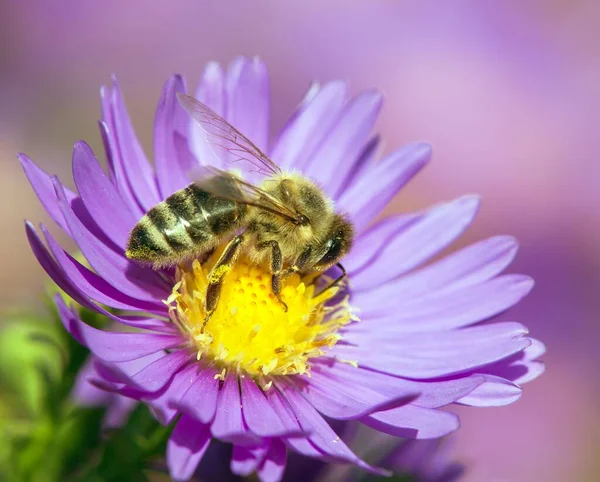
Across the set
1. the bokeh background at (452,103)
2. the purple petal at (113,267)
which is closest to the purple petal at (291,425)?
the purple petal at (113,267)

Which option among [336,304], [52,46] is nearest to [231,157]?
[336,304]

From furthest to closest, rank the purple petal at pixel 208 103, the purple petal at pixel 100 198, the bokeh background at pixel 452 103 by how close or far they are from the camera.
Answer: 1. the bokeh background at pixel 452 103
2. the purple petal at pixel 208 103
3. the purple petal at pixel 100 198

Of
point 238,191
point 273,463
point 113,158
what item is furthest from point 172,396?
point 113,158

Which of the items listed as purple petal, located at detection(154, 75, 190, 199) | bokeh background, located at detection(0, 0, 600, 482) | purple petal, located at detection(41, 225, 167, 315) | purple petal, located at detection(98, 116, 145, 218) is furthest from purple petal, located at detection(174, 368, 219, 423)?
bokeh background, located at detection(0, 0, 600, 482)

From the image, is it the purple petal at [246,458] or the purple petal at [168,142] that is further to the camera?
the purple petal at [168,142]

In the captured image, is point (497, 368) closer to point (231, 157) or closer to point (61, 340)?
point (231, 157)

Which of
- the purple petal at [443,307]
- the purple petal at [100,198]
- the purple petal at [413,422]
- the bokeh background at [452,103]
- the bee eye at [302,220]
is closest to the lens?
the purple petal at [413,422]

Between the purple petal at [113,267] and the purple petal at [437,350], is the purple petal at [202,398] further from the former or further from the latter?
the purple petal at [437,350]

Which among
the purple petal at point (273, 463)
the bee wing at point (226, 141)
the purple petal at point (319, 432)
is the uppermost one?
the bee wing at point (226, 141)
